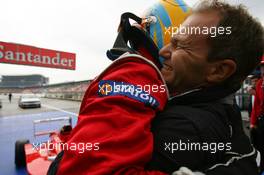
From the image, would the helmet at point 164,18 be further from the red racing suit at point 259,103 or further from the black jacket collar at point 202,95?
the red racing suit at point 259,103

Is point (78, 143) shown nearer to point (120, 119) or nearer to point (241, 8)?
point (120, 119)

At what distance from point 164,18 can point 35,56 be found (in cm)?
1245

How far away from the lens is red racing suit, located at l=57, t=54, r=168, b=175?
36 cm

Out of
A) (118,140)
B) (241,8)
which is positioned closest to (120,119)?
(118,140)

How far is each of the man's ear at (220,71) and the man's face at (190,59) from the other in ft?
0.05

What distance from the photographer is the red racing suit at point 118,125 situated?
363 mm

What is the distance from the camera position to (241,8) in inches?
19.7

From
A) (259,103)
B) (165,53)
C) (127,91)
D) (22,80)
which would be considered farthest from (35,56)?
(22,80)

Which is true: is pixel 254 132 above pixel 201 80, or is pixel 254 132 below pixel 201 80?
below

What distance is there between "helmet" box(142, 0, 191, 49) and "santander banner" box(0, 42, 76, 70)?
1117 centimetres

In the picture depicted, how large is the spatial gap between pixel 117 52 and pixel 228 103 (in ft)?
1.15

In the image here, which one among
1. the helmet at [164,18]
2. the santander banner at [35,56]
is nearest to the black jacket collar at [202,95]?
the helmet at [164,18]

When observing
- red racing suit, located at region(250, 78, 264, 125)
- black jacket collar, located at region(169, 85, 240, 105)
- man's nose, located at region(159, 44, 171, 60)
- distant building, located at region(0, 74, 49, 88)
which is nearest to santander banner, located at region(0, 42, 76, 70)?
red racing suit, located at region(250, 78, 264, 125)

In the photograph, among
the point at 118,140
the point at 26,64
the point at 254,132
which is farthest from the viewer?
the point at 26,64
